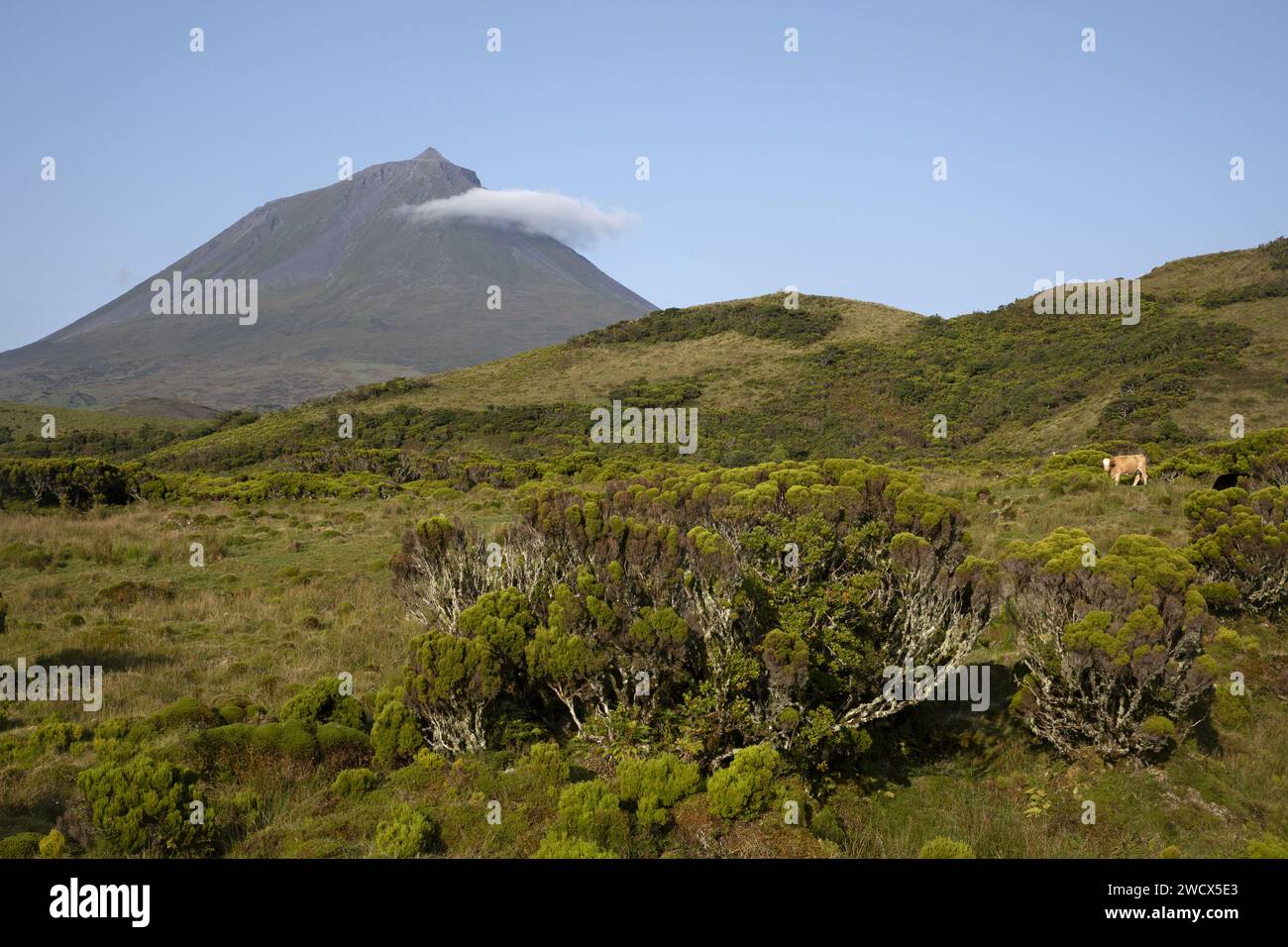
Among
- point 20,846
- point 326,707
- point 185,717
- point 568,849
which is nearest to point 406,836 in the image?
point 568,849

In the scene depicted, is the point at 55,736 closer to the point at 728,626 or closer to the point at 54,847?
the point at 54,847

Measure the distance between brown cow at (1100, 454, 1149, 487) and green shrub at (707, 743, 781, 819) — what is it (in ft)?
54.7

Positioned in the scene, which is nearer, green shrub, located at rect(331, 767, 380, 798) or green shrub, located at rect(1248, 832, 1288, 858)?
green shrub, located at rect(1248, 832, 1288, 858)

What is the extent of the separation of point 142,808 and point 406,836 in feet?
6.28

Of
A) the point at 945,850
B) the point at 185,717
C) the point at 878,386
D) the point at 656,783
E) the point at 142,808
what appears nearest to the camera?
the point at 945,850

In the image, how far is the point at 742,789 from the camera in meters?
5.52

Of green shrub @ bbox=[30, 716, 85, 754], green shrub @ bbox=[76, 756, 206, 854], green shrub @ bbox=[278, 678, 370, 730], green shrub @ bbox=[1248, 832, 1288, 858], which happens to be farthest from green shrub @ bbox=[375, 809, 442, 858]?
green shrub @ bbox=[1248, 832, 1288, 858]

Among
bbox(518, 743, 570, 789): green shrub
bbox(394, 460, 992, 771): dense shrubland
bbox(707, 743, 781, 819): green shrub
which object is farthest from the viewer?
bbox(394, 460, 992, 771): dense shrubland

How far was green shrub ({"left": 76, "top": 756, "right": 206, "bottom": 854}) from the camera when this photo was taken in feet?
17.1

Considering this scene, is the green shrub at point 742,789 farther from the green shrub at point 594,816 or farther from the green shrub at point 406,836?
the green shrub at point 406,836

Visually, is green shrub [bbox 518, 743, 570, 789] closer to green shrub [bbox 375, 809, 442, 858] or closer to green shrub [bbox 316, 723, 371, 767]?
green shrub [bbox 375, 809, 442, 858]

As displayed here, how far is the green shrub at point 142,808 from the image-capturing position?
5207 millimetres

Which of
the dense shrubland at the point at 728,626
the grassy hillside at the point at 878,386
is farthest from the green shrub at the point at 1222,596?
the grassy hillside at the point at 878,386
